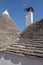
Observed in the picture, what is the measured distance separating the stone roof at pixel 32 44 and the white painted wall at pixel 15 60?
0.23 metres

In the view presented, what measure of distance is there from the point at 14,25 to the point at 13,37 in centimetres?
118

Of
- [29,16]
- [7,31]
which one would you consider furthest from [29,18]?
[7,31]

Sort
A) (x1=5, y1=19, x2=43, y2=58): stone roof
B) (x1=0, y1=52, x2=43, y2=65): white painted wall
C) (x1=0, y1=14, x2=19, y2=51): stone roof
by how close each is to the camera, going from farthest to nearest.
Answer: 1. (x1=0, y1=14, x2=19, y2=51): stone roof
2. (x1=5, y1=19, x2=43, y2=58): stone roof
3. (x1=0, y1=52, x2=43, y2=65): white painted wall

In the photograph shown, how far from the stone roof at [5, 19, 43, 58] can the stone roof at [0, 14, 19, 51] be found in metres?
1.24

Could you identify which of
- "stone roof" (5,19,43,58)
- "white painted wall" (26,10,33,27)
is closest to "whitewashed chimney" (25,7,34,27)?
"white painted wall" (26,10,33,27)

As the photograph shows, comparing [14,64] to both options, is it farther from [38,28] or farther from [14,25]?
[14,25]

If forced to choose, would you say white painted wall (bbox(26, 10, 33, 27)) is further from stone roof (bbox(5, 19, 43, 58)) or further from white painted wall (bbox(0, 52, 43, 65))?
white painted wall (bbox(0, 52, 43, 65))

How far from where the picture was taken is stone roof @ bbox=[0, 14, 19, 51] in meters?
11.4

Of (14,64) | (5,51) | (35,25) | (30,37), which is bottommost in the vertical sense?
(14,64)

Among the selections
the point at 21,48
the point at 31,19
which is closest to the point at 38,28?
the point at 21,48

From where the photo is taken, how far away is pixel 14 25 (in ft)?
42.0

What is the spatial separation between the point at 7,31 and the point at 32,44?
3483mm

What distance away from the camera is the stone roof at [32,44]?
8.20m

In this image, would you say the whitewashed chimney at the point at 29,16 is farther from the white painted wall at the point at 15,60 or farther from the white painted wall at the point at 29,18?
the white painted wall at the point at 15,60
